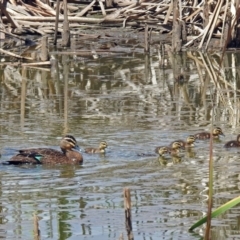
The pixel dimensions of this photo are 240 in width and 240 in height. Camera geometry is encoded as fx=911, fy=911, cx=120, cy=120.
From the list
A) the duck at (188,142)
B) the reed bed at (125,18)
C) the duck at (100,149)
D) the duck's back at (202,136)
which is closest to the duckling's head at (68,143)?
the duck at (100,149)

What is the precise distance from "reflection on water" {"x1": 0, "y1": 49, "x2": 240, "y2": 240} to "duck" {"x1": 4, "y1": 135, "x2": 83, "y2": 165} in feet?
0.27

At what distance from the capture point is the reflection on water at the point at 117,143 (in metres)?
6.36

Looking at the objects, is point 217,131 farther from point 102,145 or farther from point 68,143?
point 68,143

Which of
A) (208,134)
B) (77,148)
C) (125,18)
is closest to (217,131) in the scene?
(208,134)

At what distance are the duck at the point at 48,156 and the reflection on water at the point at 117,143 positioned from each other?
0.27ft

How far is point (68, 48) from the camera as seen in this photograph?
1914cm

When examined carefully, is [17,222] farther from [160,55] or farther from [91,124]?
[160,55]

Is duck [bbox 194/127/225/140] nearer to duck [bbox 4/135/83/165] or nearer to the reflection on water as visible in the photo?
the reflection on water

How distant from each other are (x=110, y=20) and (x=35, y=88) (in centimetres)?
772

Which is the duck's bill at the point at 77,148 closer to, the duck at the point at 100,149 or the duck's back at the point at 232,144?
the duck at the point at 100,149

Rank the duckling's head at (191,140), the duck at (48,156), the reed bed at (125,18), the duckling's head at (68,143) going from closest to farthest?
the duck at (48,156) → the duckling's head at (68,143) → the duckling's head at (191,140) → the reed bed at (125,18)

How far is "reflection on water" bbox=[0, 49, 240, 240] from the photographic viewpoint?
6.36m

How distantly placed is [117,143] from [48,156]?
3.38 ft

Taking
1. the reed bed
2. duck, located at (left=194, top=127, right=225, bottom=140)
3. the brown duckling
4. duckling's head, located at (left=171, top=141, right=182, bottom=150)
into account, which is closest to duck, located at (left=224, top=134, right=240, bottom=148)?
duck, located at (left=194, top=127, right=225, bottom=140)
